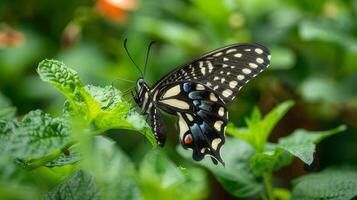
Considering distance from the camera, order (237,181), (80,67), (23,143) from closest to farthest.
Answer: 1. (23,143)
2. (237,181)
3. (80,67)

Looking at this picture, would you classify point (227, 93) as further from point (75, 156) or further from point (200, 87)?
point (75, 156)

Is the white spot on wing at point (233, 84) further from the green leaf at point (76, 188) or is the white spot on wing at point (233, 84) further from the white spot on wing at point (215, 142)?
the green leaf at point (76, 188)

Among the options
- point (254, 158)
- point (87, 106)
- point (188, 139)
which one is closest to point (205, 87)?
point (188, 139)

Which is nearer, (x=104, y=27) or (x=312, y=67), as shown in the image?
(x=312, y=67)

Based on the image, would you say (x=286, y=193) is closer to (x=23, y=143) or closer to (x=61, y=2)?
(x=23, y=143)

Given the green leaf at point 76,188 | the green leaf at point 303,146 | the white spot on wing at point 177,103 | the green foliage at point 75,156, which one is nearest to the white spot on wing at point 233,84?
the white spot on wing at point 177,103

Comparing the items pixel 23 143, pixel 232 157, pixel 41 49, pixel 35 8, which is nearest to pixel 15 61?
pixel 41 49
